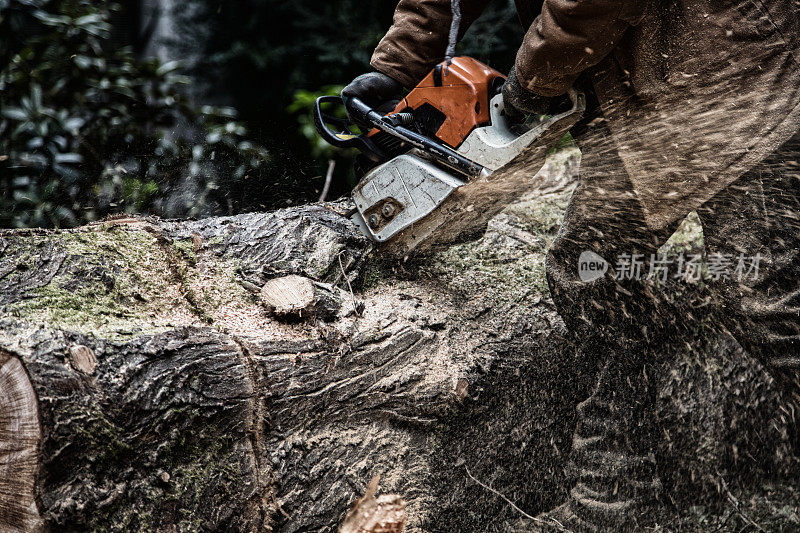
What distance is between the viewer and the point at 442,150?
1665mm

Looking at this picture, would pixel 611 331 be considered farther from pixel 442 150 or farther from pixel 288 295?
pixel 288 295

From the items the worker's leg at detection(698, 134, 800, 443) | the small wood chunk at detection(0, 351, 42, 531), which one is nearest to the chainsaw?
the worker's leg at detection(698, 134, 800, 443)

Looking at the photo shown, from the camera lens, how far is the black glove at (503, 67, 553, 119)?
1.54m

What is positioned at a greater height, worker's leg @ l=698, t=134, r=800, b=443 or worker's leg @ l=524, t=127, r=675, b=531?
worker's leg @ l=698, t=134, r=800, b=443

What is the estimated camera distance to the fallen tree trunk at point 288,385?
1.14m

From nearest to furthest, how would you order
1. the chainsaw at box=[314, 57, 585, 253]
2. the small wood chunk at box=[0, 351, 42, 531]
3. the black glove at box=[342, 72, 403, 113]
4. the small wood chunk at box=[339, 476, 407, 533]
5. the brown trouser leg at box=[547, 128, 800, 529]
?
1. the small wood chunk at box=[0, 351, 42, 531]
2. the small wood chunk at box=[339, 476, 407, 533]
3. the brown trouser leg at box=[547, 128, 800, 529]
4. the chainsaw at box=[314, 57, 585, 253]
5. the black glove at box=[342, 72, 403, 113]

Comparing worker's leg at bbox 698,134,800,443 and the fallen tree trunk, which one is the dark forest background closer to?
the fallen tree trunk

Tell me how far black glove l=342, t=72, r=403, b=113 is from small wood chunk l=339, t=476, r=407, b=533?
1241mm

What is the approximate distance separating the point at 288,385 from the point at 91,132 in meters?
2.11

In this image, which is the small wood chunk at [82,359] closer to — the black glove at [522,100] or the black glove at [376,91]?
the black glove at [376,91]

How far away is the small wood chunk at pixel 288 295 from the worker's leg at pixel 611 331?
0.87 m

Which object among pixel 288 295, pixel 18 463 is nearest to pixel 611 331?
pixel 288 295

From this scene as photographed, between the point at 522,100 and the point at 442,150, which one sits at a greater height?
the point at 522,100

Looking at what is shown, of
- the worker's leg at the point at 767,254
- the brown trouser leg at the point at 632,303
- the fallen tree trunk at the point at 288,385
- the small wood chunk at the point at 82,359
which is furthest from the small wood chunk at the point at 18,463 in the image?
the worker's leg at the point at 767,254
